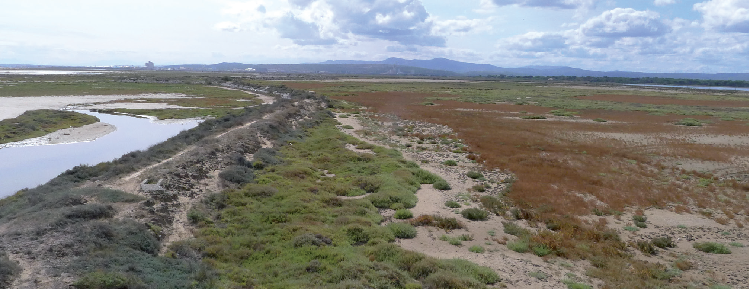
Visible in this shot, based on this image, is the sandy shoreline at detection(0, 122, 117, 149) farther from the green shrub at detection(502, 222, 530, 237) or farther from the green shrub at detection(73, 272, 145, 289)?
the green shrub at detection(502, 222, 530, 237)

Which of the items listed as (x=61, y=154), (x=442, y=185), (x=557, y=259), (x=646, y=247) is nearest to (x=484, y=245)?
(x=557, y=259)

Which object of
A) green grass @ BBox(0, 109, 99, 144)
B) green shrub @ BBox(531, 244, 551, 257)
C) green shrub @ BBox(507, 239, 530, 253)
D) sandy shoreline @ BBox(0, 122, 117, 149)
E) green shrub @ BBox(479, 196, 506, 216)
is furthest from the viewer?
green grass @ BBox(0, 109, 99, 144)

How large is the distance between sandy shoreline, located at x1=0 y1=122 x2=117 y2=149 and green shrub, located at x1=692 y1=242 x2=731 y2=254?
39767 mm

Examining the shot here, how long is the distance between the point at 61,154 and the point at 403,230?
85.5ft

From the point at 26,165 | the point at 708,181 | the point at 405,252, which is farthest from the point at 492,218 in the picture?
Result: the point at 26,165

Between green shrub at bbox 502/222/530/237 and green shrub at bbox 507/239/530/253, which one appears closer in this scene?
green shrub at bbox 507/239/530/253

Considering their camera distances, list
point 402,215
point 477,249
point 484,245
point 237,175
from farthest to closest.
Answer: point 237,175 < point 402,215 < point 484,245 < point 477,249

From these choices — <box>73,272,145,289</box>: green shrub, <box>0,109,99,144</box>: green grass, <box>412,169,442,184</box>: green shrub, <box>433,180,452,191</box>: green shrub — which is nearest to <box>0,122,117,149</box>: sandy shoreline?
<box>0,109,99,144</box>: green grass

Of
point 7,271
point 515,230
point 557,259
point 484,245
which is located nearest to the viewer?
point 7,271

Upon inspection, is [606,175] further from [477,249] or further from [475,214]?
[477,249]

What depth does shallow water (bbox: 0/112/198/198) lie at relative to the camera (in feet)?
69.9

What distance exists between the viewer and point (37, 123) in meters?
38.1

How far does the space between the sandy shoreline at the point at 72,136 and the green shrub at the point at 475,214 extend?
32087 millimetres

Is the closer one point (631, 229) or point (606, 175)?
point (631, 229)
